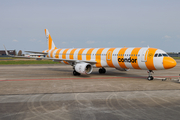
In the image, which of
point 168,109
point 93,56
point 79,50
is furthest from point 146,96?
point 79,50

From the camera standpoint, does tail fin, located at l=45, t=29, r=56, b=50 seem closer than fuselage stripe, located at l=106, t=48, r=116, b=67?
No

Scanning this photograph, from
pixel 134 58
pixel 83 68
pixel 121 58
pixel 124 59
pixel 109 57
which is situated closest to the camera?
pixel 134 58

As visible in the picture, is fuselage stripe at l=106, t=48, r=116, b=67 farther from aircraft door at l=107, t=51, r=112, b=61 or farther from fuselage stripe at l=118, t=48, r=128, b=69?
fuselage stripe at l=118, t=48, r=128, b=69

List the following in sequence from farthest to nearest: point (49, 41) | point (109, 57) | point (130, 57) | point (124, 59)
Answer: point (49, 41) → point (109, 57) → point (124, 59) → point (130, 57)

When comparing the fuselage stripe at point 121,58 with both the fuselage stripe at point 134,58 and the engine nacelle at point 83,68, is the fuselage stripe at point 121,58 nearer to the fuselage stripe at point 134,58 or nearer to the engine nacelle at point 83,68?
the fuselage stripe at point 134,58

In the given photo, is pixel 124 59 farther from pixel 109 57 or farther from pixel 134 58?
pixel 109 57

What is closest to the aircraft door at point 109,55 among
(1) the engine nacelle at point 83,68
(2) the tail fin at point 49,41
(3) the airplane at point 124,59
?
(3) the airplane at point 124,59

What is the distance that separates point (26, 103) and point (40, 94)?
2468 mm

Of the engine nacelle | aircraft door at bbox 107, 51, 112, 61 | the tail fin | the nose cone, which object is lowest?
the engine nacelle

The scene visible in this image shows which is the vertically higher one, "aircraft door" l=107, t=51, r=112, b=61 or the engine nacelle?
"aircraft door" l=107, t=51, r=112, b=61

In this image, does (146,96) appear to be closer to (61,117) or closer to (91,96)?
(91,96)

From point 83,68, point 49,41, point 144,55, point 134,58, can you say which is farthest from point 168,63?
point 49,41

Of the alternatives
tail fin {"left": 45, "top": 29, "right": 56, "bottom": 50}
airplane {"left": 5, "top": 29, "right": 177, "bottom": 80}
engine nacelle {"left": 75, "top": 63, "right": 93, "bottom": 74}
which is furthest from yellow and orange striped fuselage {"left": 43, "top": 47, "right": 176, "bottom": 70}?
tail fin {"left": 45, "top": 29, "right": 56, "bottom": 50}

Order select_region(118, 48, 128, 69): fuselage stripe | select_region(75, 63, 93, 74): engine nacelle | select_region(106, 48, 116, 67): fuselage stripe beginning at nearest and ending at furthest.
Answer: select_region(118, 48, 128, 69): fuselage stripe → select_region(75, 63, 93, 74): engine nacelle → select_region(106, 48, 116, 67): fuselage stripe
